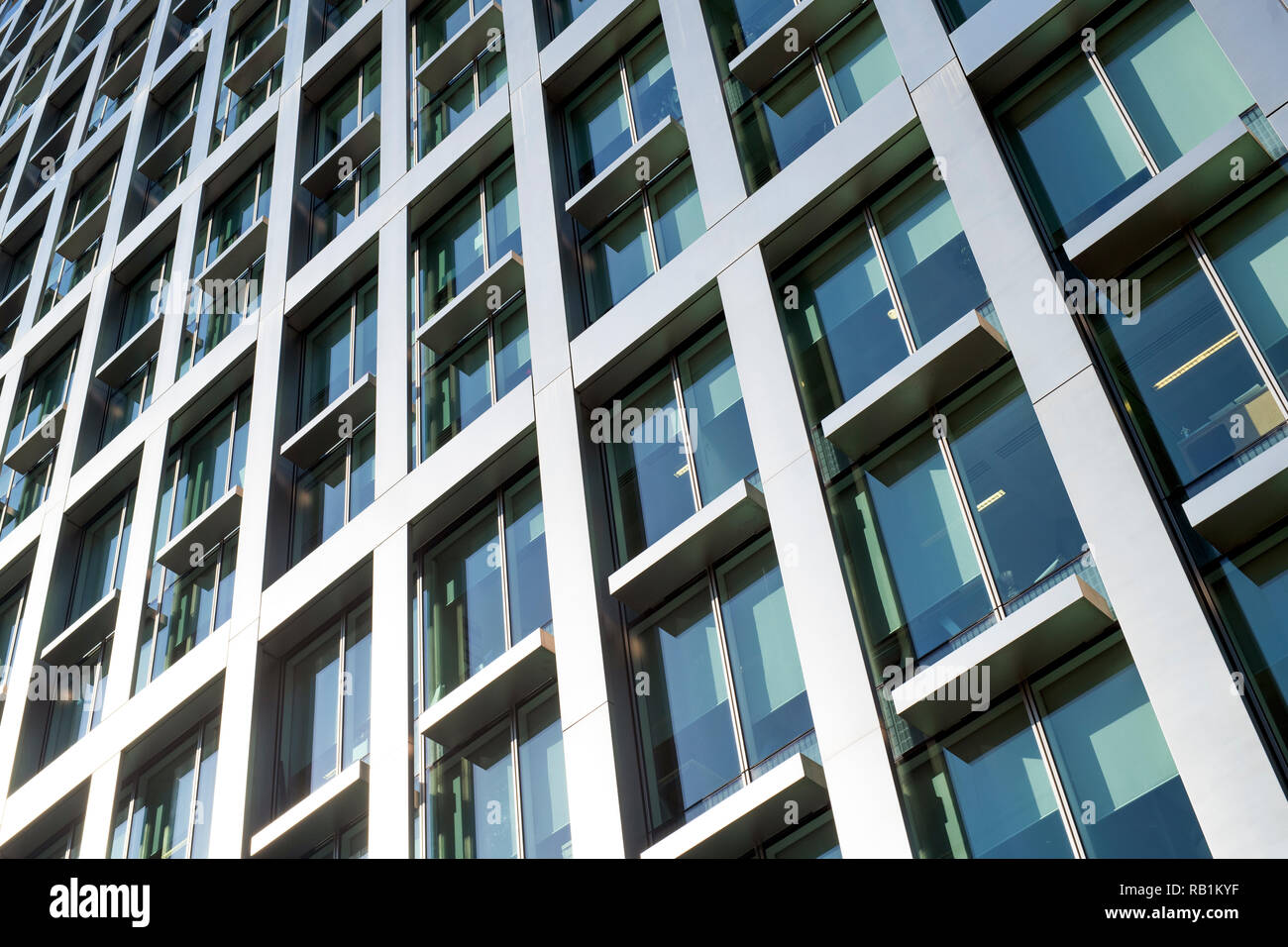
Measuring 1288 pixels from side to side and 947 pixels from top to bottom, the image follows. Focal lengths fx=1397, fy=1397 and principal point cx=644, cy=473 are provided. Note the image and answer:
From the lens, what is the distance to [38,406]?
29.6m

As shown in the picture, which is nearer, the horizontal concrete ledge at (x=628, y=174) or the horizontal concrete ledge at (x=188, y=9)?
the horizontal concrete ledge at (x=628, y=174)

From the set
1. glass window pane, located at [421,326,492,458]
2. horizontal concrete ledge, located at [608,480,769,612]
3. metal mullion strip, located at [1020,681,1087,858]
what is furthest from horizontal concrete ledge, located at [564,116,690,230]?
metal mullion strip, located at [1020,681,1087,858]

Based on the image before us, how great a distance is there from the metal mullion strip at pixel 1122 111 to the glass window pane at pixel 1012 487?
249 centimetres

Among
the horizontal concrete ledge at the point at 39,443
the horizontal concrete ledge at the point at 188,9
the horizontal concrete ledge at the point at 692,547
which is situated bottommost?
the horizontal concrete ledge at the point at 692,547

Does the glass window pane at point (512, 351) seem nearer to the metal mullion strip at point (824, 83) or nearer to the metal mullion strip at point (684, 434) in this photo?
the metal mullion strip at point (684, 434)

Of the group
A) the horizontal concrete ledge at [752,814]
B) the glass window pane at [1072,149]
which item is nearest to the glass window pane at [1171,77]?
the glass window pane at [1072,149]

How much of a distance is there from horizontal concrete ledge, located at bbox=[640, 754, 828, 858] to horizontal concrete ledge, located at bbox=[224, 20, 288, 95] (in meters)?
21.7

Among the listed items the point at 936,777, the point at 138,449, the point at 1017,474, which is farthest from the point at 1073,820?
the point at 138,449

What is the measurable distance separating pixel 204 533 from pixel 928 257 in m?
12.5

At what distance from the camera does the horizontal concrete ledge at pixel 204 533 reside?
70.8 feet

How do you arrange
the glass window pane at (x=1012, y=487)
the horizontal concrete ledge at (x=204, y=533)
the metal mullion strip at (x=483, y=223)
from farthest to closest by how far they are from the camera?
1. the horizontal concrete ledge at (x=204, y=533)
2. the metal mullion strip at (x=483, y=223)
3. the glass window pane at (x=1012, y=487)

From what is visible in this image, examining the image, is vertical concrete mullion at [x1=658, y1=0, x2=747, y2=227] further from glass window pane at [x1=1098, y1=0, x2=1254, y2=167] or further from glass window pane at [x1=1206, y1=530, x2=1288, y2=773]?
glass window pane at [x1=1206, y1=530, x2=1288, y2=773]

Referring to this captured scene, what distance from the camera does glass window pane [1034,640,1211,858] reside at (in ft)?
34.7

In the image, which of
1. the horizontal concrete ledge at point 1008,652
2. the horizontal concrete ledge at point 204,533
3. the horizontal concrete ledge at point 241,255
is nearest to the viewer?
the horizontal concrete ledge at point 1008,652
